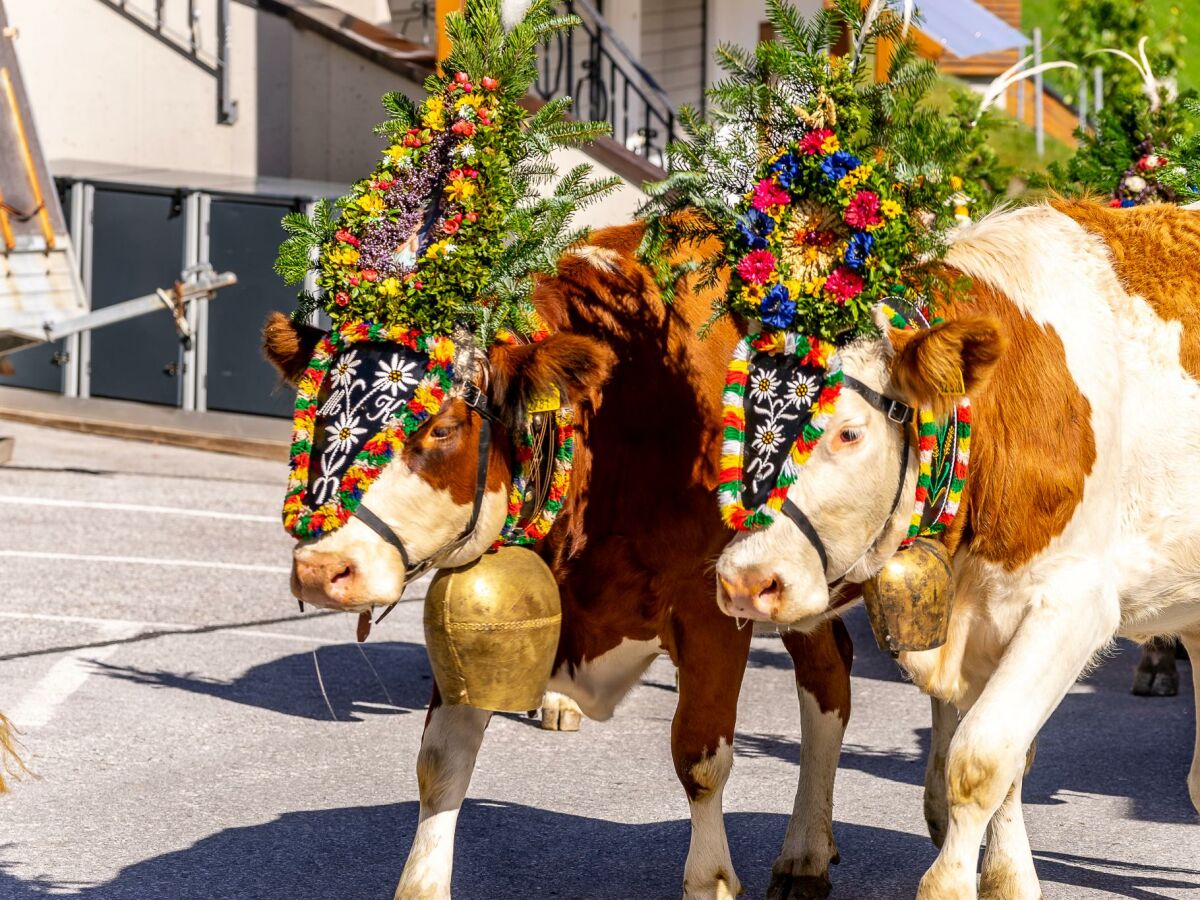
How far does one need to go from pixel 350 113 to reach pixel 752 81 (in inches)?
530

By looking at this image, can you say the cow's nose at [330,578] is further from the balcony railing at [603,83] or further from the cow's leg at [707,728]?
the balcony railing at [603,83]

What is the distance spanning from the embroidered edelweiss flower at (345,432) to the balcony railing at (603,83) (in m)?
12.7

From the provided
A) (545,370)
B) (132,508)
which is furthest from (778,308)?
(132,508)

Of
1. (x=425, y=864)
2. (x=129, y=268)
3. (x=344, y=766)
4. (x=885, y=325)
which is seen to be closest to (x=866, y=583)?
(x=885, y=325)

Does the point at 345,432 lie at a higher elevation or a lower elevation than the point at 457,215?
lower

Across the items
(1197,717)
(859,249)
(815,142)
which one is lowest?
(1197,717)

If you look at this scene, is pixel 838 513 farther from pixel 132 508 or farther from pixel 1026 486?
pixel 132 508

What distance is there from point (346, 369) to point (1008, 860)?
2168 millimetres

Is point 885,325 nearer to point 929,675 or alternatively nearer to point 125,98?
point 929,675

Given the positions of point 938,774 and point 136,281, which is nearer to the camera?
point 938,774

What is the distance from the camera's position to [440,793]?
486 cm

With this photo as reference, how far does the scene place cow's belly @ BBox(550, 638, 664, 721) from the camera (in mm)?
5082

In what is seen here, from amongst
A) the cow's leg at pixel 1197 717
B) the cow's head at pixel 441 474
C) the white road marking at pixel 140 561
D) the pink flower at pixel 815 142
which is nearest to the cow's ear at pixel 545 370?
the cow's head at pixel 441 474

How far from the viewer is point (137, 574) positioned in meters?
10.1
